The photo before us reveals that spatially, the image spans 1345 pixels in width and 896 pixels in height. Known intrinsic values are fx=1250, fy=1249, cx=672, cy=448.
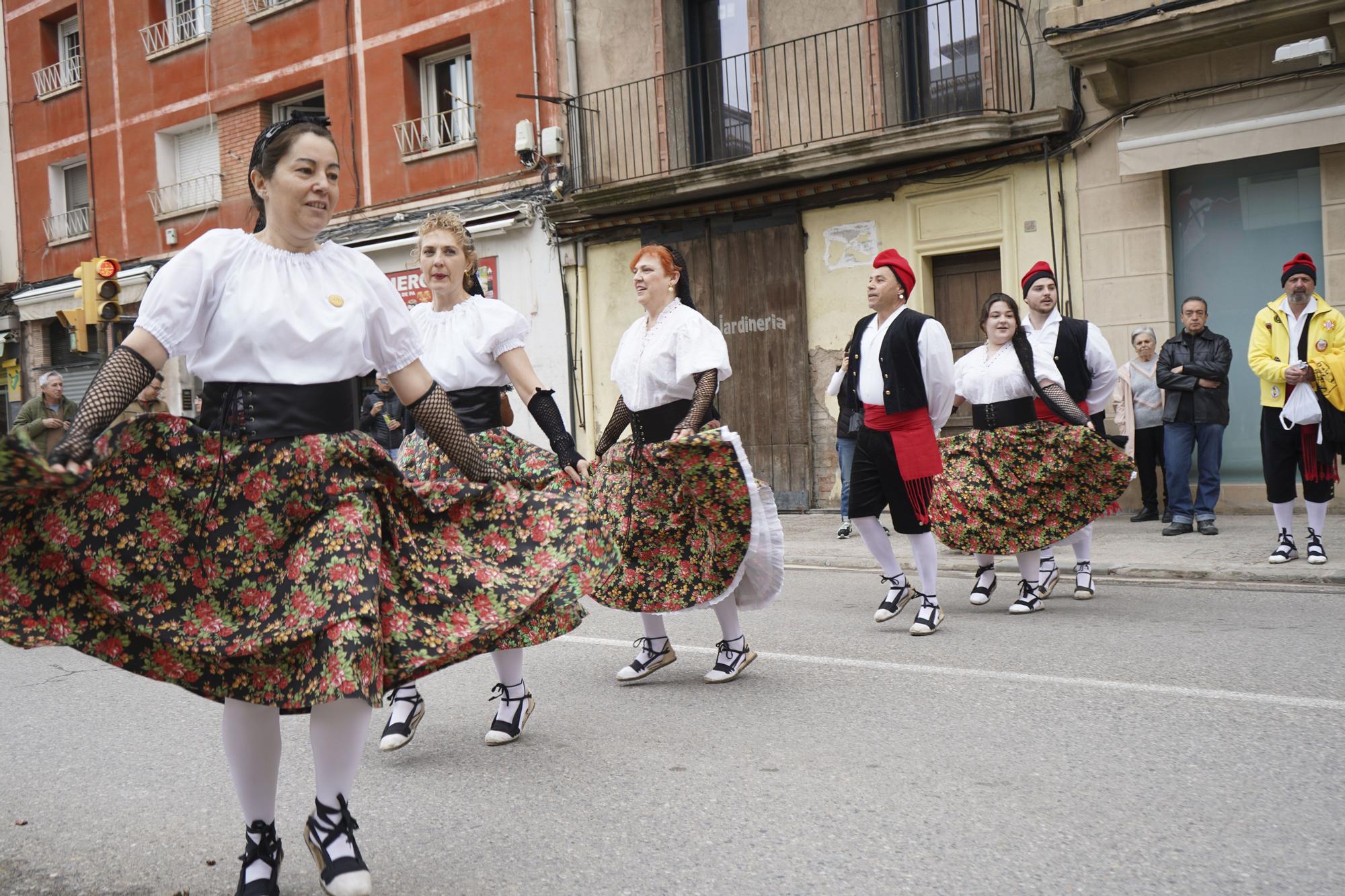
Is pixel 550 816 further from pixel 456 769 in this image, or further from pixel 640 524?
pixel 640 524

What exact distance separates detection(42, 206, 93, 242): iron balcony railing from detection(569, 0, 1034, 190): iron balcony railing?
40.5 ft

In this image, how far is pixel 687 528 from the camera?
5.68 m

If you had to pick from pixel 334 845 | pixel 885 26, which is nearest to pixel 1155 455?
pixel 885 26

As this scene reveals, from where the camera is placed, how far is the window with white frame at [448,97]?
728 inches

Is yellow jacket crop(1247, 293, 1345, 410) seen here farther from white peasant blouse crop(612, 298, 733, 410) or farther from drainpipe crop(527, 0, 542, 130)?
drainpipe crop(527, 0, 542, 130)

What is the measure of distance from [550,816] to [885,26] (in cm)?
1246

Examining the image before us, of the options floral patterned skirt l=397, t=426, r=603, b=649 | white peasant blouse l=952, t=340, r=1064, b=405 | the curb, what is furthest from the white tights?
the curb

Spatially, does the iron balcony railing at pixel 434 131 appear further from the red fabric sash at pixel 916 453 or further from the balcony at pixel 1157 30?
the red fabric sash at pixel 916 453

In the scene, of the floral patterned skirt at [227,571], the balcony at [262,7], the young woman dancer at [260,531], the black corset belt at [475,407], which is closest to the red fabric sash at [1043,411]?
the black corset belt at [475,407]

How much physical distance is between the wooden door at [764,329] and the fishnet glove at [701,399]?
9.75m

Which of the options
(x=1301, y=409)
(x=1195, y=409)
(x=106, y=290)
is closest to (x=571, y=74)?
(x=106, y=290)

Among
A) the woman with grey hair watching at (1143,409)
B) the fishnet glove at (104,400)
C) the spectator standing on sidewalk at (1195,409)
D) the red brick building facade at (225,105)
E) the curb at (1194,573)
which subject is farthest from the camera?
the red brick building facade at (225,105)

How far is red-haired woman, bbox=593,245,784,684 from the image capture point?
218 inches

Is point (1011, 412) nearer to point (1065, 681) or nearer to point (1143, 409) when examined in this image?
point (1065, 681)
